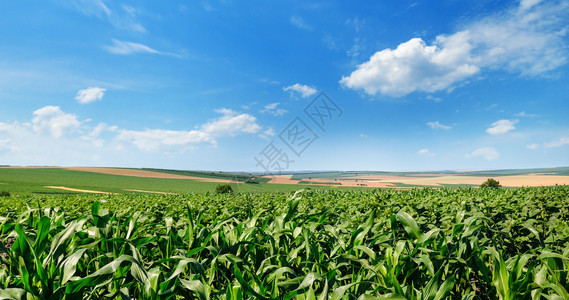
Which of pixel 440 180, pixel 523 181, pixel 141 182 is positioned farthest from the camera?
pixel 440 180

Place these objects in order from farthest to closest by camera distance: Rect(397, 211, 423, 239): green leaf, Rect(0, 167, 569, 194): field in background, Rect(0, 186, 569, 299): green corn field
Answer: Rect(0, 167, 569, 194): field in background
Rect(397, 211, 423, 239): green leaf
Rect(0, 186, 569, 299): green corn field

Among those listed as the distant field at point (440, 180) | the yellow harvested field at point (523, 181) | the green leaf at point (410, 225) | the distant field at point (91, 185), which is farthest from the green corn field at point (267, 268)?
the yellow harvested field at point (523, 181)

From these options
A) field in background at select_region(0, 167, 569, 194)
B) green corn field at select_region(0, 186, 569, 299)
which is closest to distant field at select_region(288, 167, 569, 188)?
field in background at select_region(0, 167, 569, 194)

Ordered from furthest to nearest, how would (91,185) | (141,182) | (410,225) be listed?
(141,182) < (91,185) < (410,225)

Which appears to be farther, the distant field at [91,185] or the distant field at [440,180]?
the distant field at [440,180]

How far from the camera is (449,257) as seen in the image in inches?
66.5

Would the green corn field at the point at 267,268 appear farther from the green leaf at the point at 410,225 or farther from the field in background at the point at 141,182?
the field in background at the point at 141,182

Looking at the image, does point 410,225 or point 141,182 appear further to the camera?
point 141,182

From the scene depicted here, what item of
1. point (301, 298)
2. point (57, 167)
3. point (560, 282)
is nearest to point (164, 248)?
point (301, 298)

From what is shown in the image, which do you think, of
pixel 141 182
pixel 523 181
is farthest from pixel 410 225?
pixel 523 181

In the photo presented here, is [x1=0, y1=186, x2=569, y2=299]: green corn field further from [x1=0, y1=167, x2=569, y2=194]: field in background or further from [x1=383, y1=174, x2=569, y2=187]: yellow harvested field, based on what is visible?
[x1=383, y1=174, x2=569, y2=187]: yellow harvested field

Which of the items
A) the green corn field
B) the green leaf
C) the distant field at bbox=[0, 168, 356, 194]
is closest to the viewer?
the green corn field

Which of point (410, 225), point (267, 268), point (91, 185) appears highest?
point (410, 225)

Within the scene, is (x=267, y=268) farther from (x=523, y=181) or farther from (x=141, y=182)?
(x=523, y=181)
